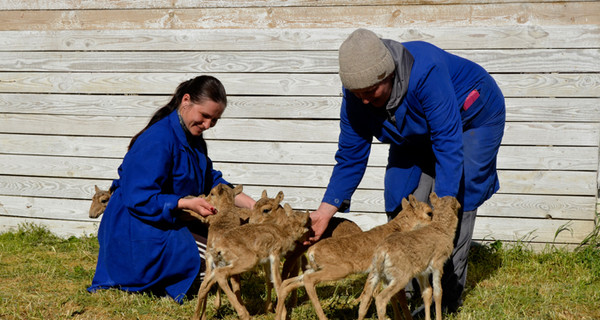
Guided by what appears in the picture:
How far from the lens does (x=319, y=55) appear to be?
7352 mm

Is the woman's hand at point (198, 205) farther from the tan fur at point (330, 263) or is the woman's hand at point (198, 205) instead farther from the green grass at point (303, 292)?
the tan fur at point (330, 263)

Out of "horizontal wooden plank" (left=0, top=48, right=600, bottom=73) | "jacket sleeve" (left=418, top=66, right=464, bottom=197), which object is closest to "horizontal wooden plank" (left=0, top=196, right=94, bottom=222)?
"horizontal wooden plank" (left=0, top=48, right=600, bottom=73)

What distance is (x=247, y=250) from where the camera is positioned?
480 centimetres

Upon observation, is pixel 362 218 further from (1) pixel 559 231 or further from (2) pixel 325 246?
(2) pixel 325 246

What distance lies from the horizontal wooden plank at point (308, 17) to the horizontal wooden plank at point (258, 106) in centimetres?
84

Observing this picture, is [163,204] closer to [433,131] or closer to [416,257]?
[416,257]

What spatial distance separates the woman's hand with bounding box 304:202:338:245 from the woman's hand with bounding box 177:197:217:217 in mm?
837

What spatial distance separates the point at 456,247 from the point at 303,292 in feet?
5.08

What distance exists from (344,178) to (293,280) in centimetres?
101

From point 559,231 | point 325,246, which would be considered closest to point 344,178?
point 325,246

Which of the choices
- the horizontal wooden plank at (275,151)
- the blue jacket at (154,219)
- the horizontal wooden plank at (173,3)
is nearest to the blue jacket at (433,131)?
the blue jacket at (154,219)

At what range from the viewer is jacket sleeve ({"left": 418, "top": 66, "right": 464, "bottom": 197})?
454 centimetres

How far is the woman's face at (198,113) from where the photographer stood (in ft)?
17.8

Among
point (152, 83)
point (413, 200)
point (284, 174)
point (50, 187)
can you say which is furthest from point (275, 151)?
point (50, 187)
